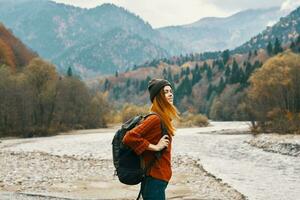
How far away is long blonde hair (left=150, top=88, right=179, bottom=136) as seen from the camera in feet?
20.9

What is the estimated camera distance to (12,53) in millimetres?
121438

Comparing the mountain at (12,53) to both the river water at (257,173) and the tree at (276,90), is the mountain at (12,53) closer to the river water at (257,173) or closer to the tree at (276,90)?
the tree at (276,90)

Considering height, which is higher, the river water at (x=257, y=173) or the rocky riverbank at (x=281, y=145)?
the river water at (x=257, y=173)

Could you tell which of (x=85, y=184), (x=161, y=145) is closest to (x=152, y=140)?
(x=161, y=145)

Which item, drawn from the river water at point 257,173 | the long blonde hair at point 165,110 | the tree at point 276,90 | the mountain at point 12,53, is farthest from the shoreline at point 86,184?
the mountain at point 12,53

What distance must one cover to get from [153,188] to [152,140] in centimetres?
62

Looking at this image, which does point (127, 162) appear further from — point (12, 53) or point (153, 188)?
point (12, 53)

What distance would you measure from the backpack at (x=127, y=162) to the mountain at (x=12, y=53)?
4034 inches

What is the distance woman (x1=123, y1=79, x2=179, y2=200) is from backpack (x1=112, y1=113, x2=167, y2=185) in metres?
0.07

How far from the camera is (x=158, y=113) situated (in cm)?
638

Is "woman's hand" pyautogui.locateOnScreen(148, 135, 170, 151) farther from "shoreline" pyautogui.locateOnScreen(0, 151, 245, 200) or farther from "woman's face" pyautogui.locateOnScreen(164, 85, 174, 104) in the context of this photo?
"shoreline" pyautogui.locateOnScreen(0, 151, 245, 200)

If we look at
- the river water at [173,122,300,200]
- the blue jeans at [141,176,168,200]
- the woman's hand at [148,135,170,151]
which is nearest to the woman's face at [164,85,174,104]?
the woman's hand at [148,135,170,151]

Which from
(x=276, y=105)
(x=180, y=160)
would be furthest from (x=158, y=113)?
(x=276, y=105)

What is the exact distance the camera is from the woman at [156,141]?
20.3ft
